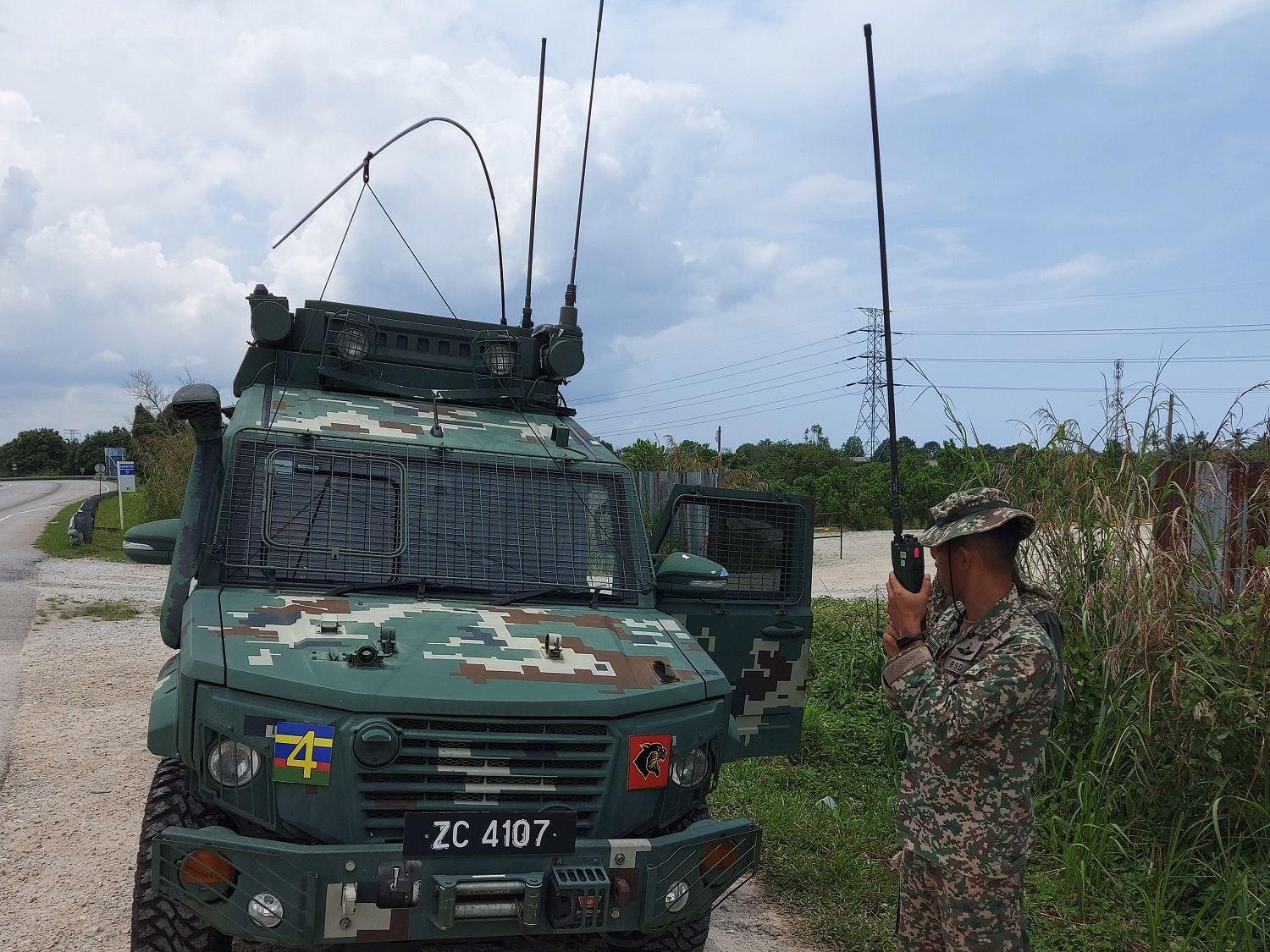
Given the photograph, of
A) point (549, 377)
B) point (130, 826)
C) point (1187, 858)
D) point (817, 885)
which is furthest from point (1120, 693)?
point (130, 826)

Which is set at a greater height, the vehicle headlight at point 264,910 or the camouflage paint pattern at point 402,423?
the camouflage paint pattern at point 402,423

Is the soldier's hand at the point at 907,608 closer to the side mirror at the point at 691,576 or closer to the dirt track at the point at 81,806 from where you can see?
Result: the side mirror at the point at 691,576

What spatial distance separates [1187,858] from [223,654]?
3.79 metres

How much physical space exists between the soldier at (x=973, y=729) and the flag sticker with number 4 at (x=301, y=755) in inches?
65.3

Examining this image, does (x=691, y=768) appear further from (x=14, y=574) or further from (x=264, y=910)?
(x=14, y=574)

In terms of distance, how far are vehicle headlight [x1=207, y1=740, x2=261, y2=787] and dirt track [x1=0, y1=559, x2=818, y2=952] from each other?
1.40 metres

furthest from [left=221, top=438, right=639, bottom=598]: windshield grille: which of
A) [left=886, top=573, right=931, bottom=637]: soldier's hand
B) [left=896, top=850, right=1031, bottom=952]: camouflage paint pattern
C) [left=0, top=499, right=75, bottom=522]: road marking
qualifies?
[left=0, top=499, right=75, bottom=522]: road marking

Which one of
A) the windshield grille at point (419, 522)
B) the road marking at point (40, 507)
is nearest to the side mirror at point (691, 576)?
the windshield grille at point (419, 522)

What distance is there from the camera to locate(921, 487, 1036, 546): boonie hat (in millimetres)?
2848

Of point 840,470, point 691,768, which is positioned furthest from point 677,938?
point 840,470

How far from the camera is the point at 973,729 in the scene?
275 cm

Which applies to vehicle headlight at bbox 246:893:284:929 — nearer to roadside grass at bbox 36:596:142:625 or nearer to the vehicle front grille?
the vehicle front grille

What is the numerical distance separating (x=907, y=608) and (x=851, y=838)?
2.92 m

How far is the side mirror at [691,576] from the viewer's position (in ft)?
15.1
